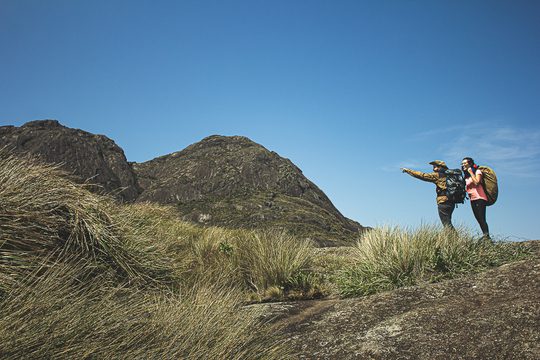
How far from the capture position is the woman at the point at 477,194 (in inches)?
311

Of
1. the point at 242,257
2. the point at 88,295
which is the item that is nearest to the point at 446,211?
the point at 242,257

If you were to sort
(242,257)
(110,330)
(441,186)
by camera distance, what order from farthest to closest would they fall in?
(441,186) < (242,257) < (110,330)

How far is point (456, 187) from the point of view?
332 inches

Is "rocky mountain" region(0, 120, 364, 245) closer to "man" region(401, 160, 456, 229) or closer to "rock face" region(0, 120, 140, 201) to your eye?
"rock face" region(0, 120, 140, 201)

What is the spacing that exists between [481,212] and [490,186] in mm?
534

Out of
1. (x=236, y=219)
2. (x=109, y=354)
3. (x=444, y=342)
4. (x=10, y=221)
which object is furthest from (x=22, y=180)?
(x=236, y=219)

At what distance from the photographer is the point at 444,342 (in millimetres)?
2854

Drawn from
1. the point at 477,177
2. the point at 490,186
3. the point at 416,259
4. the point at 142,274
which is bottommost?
the point at 142,274

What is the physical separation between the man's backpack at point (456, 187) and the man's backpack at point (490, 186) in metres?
0.55

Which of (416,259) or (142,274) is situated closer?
(142,274)

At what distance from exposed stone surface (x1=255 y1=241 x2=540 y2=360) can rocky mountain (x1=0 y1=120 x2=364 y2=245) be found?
52857mm

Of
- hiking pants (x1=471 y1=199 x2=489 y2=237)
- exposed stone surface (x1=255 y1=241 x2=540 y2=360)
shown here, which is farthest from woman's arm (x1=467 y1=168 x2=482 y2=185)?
exposed stone surface (x1=255 y1=241 x2=540 y2=360)

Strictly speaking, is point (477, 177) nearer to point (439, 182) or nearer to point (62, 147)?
point (439, 182)

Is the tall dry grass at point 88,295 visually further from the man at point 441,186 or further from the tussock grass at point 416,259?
the man at point 441,186
